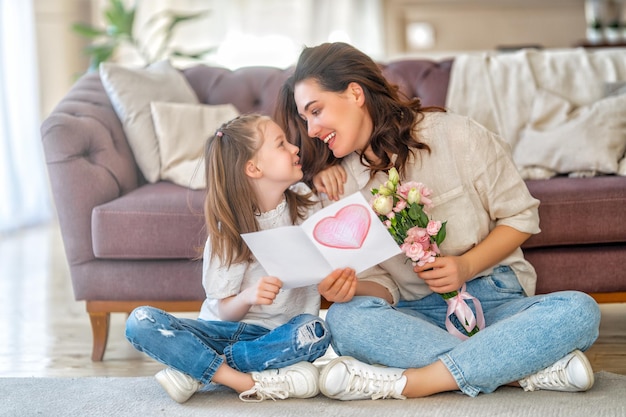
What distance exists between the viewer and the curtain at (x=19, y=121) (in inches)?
192

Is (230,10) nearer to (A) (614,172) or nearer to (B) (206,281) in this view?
(A) (614,172)

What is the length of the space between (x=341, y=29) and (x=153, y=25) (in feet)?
4.69

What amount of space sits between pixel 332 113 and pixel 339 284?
15.0 inches

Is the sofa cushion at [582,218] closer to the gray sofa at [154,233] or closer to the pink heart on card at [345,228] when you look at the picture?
the gray sofa at [154,233]

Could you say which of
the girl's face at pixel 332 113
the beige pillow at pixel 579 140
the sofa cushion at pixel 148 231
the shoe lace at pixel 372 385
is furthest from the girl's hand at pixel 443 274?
the beige pillow at pixel 579 140

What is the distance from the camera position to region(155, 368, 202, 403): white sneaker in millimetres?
1836

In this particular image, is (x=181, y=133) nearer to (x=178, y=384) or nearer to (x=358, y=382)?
(x=178, y=384)

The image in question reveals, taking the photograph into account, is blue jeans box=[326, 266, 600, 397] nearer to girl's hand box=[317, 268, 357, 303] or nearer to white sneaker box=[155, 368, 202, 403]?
girl's hand box=[317, 268, 357, 303]

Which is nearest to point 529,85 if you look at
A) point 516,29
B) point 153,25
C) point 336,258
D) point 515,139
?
point 515,139

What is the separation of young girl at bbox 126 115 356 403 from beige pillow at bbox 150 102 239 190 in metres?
0.78

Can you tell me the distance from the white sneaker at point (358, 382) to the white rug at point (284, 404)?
19 millimetres

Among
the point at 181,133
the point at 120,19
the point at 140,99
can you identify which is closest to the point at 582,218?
the point at 181,133

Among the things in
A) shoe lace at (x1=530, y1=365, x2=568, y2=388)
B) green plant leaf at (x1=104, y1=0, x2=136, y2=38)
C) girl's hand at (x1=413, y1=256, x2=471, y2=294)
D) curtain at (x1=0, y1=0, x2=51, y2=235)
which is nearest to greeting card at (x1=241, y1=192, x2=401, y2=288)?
girl's hand at (x1=413, y1=256, x2=471, y2=294)

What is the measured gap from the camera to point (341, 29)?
6.45m
